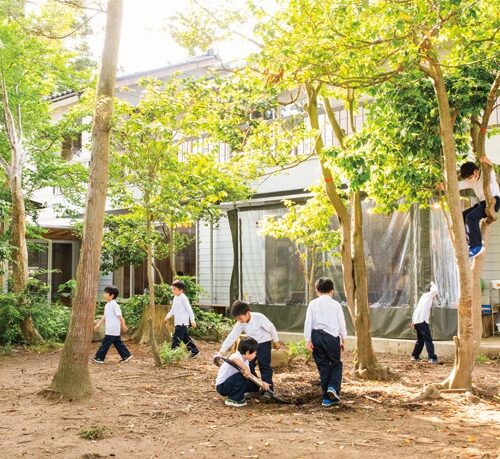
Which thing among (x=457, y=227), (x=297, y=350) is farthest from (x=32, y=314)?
(x=457, y=227)

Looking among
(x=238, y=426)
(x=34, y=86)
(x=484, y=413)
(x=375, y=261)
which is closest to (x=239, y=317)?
(x=238, y=426)

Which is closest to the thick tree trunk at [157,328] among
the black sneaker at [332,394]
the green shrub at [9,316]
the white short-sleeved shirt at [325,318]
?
the green shrub at [9,316]

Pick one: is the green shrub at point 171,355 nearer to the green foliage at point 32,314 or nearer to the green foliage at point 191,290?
the green foliage at point 32,314

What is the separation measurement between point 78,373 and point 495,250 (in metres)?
10.1

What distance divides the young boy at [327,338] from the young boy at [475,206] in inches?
71.7

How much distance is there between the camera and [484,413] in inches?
275

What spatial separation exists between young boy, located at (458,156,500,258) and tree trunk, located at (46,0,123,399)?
4455mm

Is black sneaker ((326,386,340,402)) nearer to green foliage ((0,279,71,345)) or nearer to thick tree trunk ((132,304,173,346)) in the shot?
thick tree trunk ((132,304,173,346))

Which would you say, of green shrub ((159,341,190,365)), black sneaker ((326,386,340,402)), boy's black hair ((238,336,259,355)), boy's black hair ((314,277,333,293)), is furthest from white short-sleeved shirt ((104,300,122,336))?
black sneaker ((326,386,340,402))

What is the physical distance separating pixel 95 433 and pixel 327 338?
2.91 metres

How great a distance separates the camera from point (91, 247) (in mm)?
7820

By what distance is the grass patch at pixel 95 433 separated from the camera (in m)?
5.88

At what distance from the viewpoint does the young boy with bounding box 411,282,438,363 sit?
1130 cm

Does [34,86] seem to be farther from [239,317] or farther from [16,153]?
[239,317]
